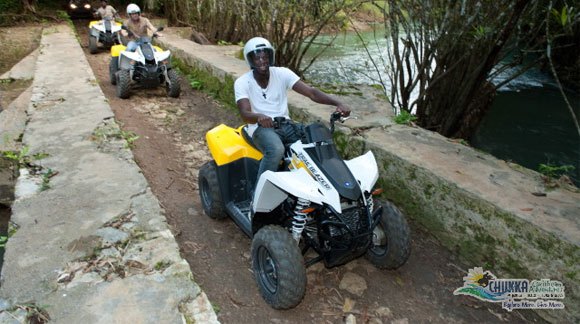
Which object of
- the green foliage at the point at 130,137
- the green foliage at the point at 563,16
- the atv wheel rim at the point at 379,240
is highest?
the green foliage at the point at 563,16

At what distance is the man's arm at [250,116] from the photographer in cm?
301

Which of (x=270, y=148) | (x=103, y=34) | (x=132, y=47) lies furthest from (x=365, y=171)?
(x=103, y=34)

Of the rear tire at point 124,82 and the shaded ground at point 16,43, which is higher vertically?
the rear tire at point 124,82

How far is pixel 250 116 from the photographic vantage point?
3299 millimetres

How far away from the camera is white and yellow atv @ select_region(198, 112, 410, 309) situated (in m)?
2.69

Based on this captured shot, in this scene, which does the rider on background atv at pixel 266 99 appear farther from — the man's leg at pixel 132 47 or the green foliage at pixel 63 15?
the green foliage at pixel 63 15

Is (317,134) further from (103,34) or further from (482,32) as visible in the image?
(103,34)

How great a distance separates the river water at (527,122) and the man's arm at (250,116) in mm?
2431

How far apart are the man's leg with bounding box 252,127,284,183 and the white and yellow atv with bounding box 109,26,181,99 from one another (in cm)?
522


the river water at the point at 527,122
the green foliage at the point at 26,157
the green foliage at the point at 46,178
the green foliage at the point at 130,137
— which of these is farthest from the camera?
the river water at the point at 527,122

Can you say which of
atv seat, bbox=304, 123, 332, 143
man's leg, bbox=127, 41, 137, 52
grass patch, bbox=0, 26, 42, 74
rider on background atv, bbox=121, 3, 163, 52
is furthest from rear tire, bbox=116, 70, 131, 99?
grass patch, bbox=0, 26, 42, 74

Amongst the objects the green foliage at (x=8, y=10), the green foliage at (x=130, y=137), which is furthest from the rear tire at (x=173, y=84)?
the green foliage at (x=8, y=10)

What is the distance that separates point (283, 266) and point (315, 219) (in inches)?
16.8

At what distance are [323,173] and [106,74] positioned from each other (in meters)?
9.28
